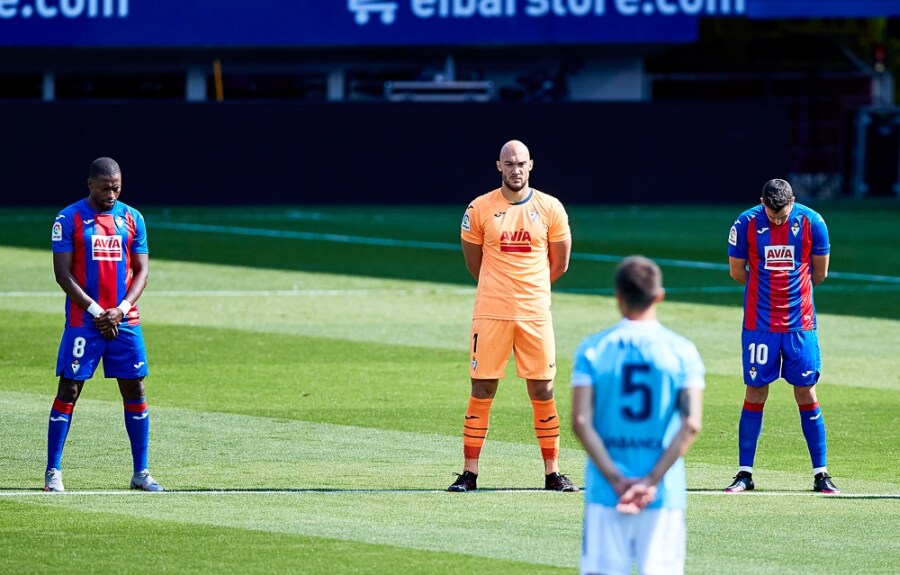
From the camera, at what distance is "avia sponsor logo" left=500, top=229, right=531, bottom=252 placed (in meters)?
10.4

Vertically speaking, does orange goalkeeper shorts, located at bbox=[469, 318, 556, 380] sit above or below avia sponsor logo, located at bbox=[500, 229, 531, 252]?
below

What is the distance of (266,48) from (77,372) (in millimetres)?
30882

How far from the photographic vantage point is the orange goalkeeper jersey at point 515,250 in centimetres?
1034

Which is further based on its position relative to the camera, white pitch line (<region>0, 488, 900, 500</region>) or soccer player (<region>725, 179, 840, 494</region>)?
soccer player (<region>725, 179, 840, 494</region>)

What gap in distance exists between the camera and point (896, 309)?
69.1ft

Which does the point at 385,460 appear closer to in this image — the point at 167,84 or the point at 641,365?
the point at 641,365

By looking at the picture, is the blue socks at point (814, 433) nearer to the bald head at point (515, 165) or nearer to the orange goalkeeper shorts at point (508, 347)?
the orange goalkeeper shorts at point (508, 347)

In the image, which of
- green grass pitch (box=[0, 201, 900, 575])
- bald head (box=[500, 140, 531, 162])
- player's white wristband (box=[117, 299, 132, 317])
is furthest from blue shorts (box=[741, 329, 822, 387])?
player's white wristband (box=[117, 299, 132, 317])

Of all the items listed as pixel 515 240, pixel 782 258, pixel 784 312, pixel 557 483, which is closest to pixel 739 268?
pixel 782 258

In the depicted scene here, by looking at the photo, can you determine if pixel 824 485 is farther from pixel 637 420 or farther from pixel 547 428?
pixel 637 420

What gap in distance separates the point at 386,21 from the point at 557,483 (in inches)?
1148

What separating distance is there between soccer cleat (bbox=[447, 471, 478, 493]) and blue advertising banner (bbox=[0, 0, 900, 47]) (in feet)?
95.2

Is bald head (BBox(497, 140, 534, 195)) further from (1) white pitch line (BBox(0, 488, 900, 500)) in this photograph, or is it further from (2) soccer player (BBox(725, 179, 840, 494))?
(1) white pitch line (BBox(0, 488, 900, 500))

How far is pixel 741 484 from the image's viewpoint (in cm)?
1030
